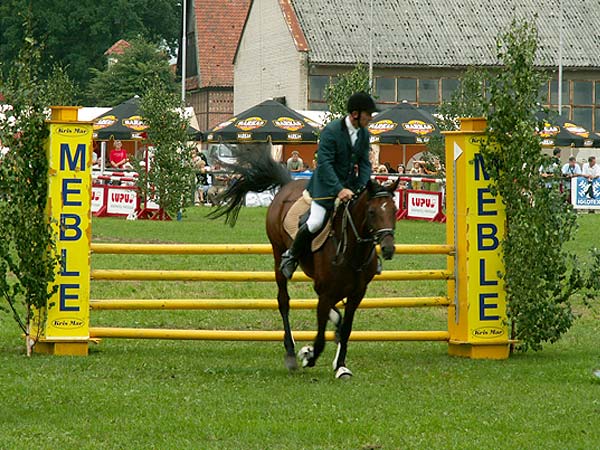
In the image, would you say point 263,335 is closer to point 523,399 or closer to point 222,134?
point 523,399

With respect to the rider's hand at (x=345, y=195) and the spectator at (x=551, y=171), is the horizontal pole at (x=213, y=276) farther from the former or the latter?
the rider's hand at (x=345, y=195)

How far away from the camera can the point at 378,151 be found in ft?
180

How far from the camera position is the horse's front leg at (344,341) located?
11258mm

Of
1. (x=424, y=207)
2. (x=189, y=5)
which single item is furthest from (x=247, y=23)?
(x=424, y=207)

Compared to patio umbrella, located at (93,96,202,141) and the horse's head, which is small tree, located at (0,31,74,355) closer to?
the horse's head

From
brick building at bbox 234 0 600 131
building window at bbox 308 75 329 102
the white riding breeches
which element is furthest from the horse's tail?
building window at bbox 308 75 329 102

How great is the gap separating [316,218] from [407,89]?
53.0 meters

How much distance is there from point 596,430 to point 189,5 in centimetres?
7456

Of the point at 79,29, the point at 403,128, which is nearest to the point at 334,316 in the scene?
the point at 403,128

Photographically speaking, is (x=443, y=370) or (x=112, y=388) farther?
(x=443, y=370)

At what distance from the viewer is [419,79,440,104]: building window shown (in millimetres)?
64188

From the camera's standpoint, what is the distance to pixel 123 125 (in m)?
42.0

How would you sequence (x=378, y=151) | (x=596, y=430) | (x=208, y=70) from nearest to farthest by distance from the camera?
(x=596, y=430) → (x=378, y=151) → (x=208, y=70)

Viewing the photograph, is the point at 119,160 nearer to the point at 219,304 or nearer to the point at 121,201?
the point at 121,201
